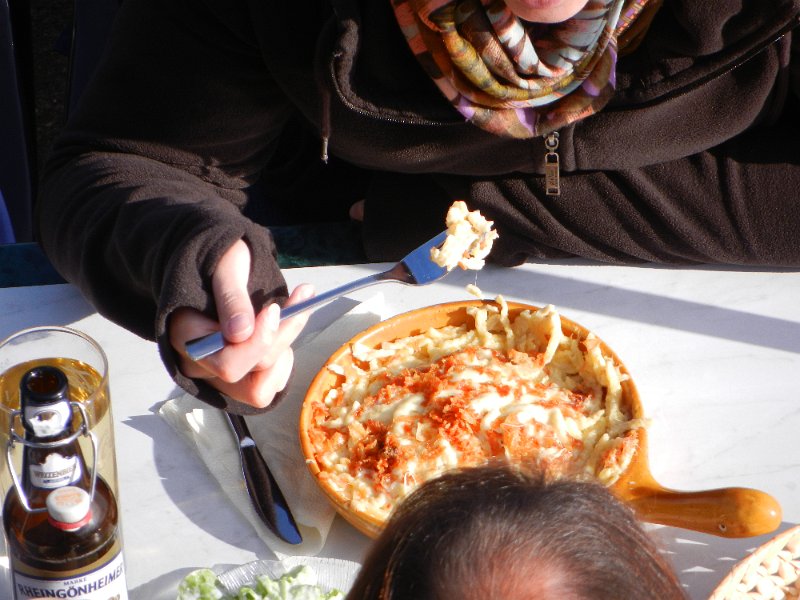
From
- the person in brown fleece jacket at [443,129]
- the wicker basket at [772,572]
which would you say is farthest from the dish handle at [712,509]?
the person in brown fleece jacket at [443,129]

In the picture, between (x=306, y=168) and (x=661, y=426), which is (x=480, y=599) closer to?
(x=661, y=426)

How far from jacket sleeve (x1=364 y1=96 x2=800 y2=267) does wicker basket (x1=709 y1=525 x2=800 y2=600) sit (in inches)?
20.7

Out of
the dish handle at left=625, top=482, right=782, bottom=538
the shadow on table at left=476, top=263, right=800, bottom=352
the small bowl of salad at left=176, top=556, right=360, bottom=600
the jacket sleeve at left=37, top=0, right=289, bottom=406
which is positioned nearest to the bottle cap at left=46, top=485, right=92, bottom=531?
the small bowl of salad at left=176, top=556, right=360, bottom=600

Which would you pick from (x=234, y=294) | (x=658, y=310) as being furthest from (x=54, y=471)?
(x=658, y=310)

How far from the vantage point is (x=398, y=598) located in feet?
1.97

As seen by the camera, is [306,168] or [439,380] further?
[306,168]

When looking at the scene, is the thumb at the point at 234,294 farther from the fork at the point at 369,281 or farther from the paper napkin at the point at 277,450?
the paper napkin at the point at 277,450

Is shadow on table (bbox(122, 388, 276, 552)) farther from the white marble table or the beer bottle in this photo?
the beer bottle

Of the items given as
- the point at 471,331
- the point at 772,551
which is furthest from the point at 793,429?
the point at 471,331

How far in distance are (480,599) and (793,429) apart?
0.69 m

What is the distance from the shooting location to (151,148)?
1341 millimetres

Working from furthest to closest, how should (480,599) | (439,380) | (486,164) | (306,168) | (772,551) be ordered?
(306,168) < (486,164) < (439,380) < (772,551) < (480,599)

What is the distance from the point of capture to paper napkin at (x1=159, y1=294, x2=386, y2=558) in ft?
3.37

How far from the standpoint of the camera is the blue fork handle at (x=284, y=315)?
99cm
